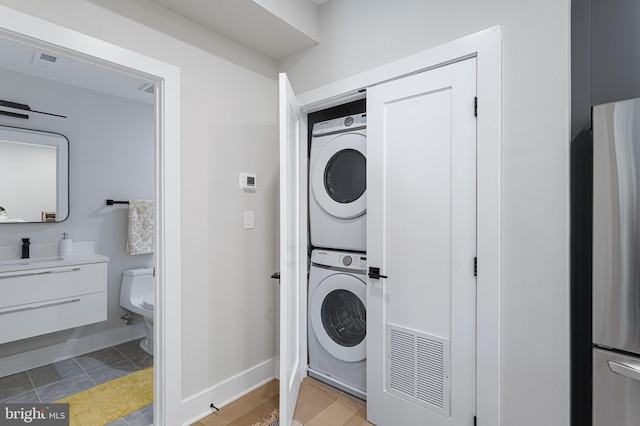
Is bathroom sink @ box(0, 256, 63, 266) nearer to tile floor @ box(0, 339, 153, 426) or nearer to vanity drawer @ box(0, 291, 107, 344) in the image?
vanity drawer @ box(0, 291, 107, 344)

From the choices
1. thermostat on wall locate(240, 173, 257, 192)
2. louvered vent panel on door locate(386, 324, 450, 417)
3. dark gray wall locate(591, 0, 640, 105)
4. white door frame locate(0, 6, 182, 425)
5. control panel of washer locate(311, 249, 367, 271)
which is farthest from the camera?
thermostat on wall locate(240, 173, 257, 192)

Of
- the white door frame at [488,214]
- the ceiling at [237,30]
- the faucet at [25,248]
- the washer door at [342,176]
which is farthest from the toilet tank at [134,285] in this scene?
the white door frame at [488,214]

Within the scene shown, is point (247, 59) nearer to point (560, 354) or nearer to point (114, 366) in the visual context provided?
point (560, 354)

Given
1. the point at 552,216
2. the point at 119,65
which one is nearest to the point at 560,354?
the point at 552,216

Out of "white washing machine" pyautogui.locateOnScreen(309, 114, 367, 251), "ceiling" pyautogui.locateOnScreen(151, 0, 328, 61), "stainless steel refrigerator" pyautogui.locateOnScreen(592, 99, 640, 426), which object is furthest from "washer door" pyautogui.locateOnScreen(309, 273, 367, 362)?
"ceiling" pyautogui.locateOnScreen(151, 0, 328, 61)

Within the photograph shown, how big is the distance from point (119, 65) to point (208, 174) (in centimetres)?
71

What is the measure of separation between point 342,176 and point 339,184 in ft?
0.20

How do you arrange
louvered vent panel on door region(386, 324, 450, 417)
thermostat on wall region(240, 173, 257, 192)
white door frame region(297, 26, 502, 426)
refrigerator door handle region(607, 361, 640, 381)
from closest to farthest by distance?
1. refrigerator door handle region(607, 361, 640, 381)
2. white door frame region(297, 26, 502, 426)
3. louvered vent panel on door region(386, 324, 450, 417)
4. thermostat on wall region(240, 173, 257, 192)

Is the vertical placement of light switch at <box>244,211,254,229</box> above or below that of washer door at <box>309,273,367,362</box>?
above

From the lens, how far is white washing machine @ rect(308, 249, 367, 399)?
6.75 feet

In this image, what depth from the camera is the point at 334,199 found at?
7.20 ft

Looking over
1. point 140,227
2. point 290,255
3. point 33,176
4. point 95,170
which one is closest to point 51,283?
point 140,227

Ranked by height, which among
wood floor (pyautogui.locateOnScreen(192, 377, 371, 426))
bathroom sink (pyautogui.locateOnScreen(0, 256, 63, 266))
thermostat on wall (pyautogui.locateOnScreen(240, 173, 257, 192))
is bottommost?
wood floor (pyautogui.locateOnScreen(192, 377, 371, 426))

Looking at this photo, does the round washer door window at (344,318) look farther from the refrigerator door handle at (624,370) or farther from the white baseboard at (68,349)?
→ the white baseboard at (68,349)
